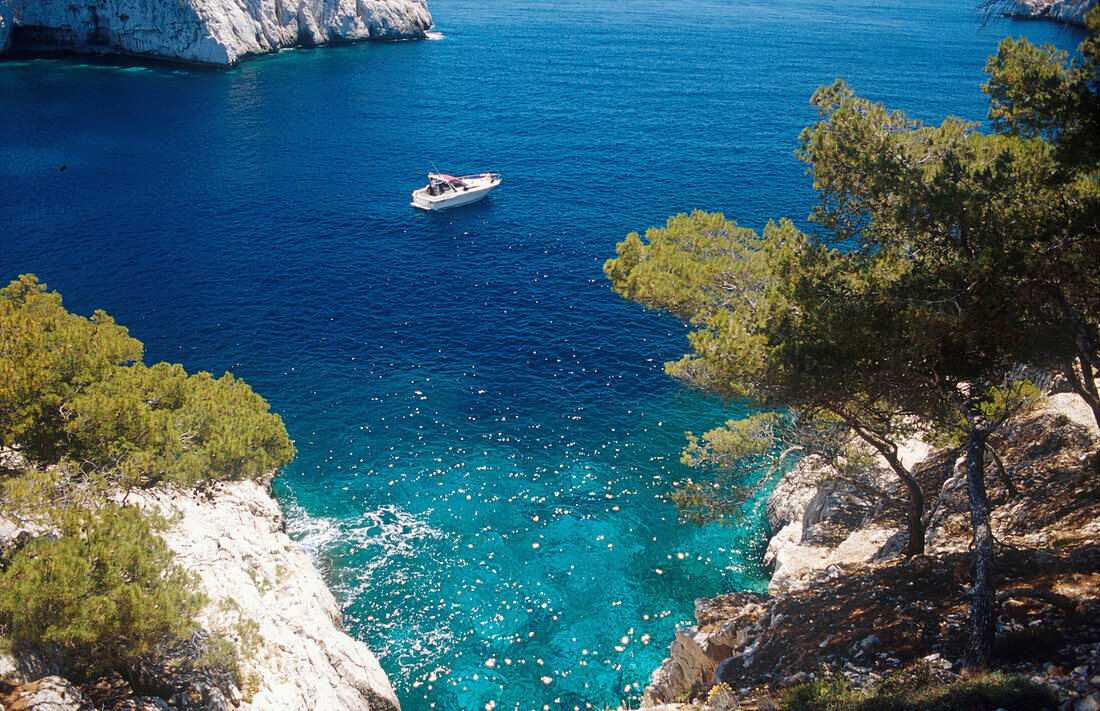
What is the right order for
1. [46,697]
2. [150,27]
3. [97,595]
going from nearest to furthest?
[46,697] → [97,595] → [150,27]

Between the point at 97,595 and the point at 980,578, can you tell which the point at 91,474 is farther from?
the point at 980,578

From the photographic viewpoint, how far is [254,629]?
1831 cm

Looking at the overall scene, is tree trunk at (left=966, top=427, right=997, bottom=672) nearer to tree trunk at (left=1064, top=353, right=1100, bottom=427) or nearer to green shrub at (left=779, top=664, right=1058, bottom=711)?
green shrub at (left=779, top=664, right=1058, bottom=711)

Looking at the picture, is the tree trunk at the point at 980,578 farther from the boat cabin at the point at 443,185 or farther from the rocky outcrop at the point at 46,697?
the boat cabin at the point at 443,185

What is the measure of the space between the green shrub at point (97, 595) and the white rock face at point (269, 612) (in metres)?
1.86

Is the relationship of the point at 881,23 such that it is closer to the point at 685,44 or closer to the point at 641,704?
the point at 685,44

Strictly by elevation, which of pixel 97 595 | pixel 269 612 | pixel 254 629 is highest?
pixel 97 595

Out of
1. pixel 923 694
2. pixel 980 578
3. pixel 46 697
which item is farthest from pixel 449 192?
pixel 923 694

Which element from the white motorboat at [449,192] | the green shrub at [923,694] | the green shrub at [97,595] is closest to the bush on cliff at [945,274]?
the green shrub at [923,694]

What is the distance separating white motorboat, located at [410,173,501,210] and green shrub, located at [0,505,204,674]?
50.9 meters

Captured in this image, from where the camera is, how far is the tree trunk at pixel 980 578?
1288 centimetres

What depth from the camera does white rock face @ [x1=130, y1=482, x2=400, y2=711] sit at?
60.7 feet

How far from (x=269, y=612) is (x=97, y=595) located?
7697 mm

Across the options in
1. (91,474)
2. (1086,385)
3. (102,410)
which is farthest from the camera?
(102,410)
